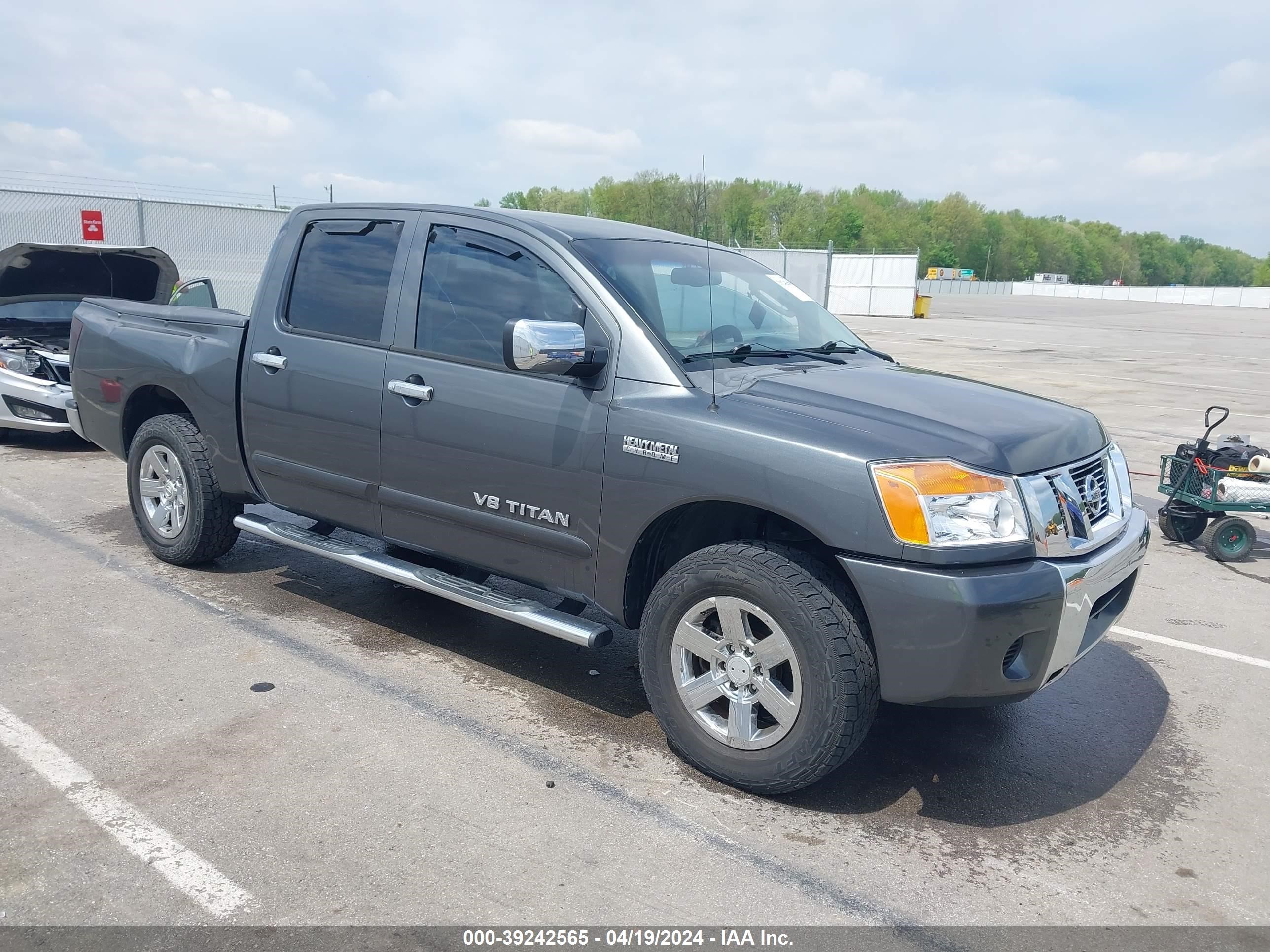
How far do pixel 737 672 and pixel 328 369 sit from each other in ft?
7.73

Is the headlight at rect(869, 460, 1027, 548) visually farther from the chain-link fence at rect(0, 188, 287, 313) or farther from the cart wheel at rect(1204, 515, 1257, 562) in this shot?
the chain-link fence at rect(0, 188, 287, 313)

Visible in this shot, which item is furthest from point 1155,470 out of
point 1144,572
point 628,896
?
point 628,896

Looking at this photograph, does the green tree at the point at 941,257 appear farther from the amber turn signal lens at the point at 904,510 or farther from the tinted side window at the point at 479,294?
the amber turn signal lens at the point at 904,510

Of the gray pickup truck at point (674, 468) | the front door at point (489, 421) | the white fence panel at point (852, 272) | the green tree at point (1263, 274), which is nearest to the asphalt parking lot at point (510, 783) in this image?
the gray pickup truck at point (674, 468)

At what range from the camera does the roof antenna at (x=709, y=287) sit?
3598 mm

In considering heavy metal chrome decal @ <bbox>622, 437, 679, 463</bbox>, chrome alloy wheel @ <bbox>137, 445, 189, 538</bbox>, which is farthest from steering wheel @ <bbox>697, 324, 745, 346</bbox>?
chrome alloy wheel @ <bbox>137, 445, 189, 538</bbox>

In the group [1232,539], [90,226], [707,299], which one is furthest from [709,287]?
[90,226]

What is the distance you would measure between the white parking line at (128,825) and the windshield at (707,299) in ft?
7.46

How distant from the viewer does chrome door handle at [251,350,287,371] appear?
4.83 metres

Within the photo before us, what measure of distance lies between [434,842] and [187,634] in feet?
7.35

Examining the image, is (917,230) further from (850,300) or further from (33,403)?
(33,403)

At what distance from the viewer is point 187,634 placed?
481 cm

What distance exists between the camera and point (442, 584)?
4.32 metres

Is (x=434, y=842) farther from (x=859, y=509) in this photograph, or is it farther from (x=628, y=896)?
(x=859, y=509)
